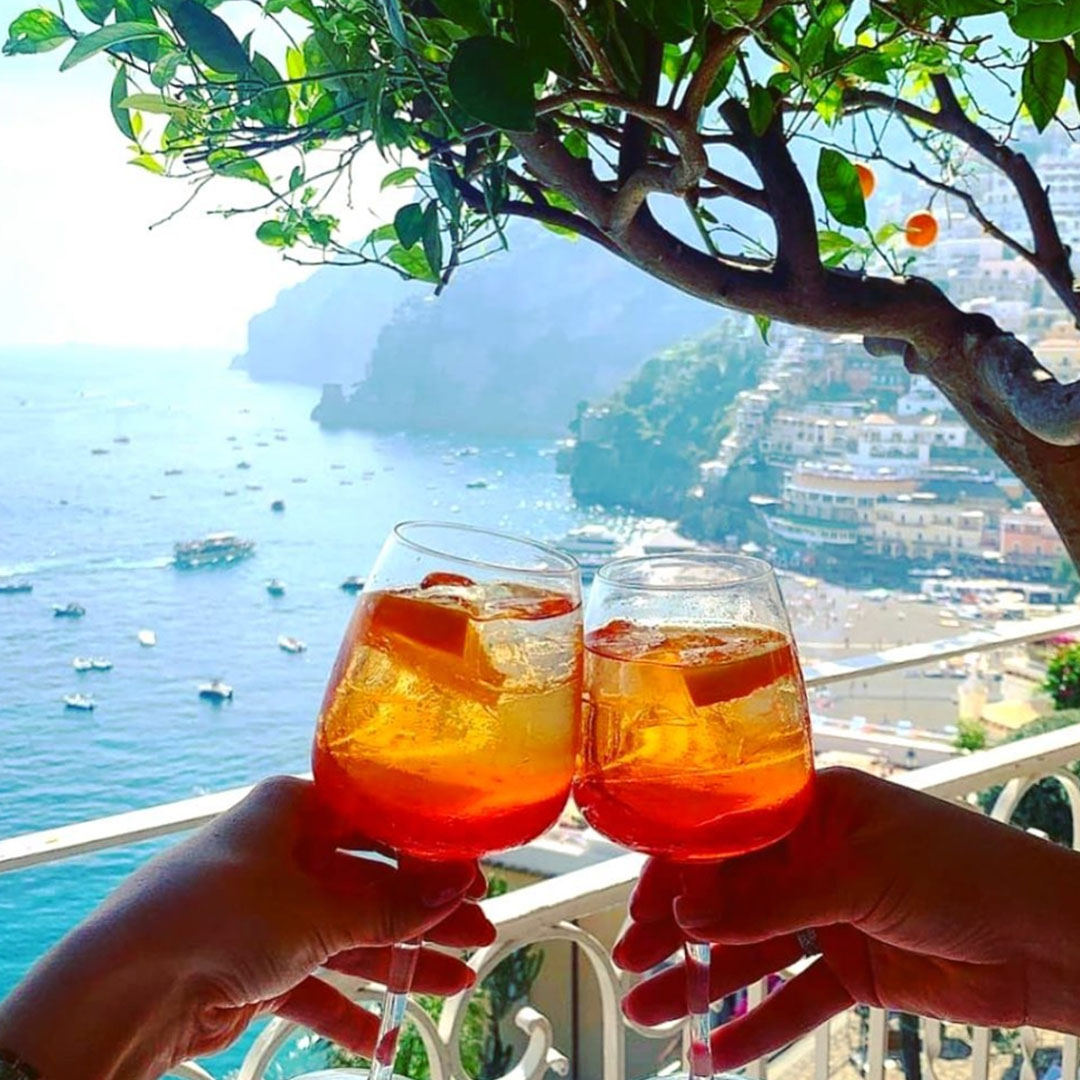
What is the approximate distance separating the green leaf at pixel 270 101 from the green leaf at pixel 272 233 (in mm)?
159

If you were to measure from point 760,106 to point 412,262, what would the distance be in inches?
9.2

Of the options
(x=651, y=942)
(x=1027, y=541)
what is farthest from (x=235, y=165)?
(x=1027, y=541)

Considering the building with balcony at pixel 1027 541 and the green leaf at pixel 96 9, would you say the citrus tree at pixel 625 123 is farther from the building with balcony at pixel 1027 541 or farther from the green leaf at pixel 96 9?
the building with balcony at pixel 1027 541

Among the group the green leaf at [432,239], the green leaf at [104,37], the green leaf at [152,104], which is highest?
the green leaf at [104,37]

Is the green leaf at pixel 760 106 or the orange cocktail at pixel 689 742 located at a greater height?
the green leaf at pixel 760 106

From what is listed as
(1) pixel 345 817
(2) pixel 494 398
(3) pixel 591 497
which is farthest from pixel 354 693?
(2) pixel 494 398

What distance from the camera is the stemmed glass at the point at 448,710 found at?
565 mm

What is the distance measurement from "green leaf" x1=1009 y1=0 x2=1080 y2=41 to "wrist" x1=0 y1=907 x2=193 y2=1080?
52 centimetres

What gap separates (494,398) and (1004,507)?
1577 mm

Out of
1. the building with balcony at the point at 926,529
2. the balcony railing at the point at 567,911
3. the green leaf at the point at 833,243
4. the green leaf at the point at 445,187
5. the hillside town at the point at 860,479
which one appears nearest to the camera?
the green leaf at the point at 445,187

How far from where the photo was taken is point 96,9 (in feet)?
1.97

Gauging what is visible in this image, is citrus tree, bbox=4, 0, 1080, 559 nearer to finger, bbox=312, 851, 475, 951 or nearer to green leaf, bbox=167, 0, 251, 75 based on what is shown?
green leaf, bbox=167, 0, 251, 75

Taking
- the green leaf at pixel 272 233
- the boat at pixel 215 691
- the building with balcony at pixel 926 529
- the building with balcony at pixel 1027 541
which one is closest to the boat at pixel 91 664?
the boat at pixel 215 691

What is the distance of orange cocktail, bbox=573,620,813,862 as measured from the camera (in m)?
0.59
